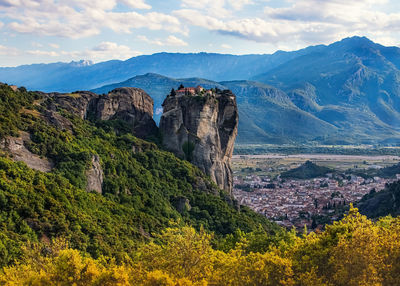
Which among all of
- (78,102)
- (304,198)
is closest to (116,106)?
(78,102)

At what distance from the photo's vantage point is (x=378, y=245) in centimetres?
3312

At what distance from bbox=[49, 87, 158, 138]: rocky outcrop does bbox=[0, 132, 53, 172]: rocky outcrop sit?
76.0 ft

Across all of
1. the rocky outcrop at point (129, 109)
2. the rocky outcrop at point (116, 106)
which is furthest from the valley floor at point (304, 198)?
the rocky outcrop at point (116, 106)

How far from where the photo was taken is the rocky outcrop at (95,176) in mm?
61225

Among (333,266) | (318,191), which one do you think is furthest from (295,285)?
(318,191)

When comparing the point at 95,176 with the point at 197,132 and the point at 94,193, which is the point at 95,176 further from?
the point at 197,132

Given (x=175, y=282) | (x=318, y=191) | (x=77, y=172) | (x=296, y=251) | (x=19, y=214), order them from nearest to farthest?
(x=175, y=282), (x=296, y=251), (x=19, y=214), (x=77, y=172), (x=318, y=191)

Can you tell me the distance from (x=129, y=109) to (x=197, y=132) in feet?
48.0

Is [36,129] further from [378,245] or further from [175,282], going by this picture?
[378,245]

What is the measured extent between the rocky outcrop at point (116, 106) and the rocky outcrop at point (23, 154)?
23.2 m

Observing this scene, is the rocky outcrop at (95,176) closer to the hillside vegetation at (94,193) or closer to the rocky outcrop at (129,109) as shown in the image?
the hillside vegetation at (94,193)

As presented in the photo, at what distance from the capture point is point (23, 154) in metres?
57.2

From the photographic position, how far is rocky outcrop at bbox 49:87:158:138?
276 feet

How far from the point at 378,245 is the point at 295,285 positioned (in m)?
6.69
